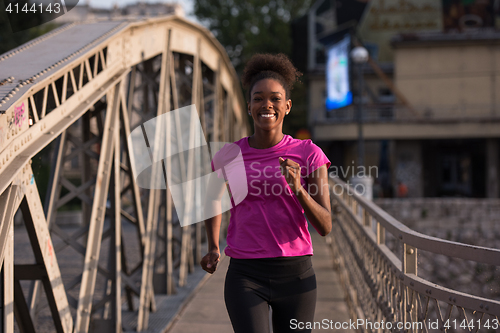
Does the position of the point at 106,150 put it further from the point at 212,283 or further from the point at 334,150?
the point at 334,150

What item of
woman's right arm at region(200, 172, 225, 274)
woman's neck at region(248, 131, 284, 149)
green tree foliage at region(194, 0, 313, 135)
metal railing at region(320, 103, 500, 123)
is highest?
green tree foliage at region(194, 0, 313, 135)

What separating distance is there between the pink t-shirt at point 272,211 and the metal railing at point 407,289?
21.2 inches

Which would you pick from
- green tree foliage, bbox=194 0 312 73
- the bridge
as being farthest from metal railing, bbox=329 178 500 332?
green tree foliage, bbox=194 0 312 73

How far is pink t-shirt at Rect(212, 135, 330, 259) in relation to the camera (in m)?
2.23

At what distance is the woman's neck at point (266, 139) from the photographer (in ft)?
7.64

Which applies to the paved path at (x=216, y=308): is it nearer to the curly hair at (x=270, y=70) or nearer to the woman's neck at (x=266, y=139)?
the woman's neck at (x=266, y=139)

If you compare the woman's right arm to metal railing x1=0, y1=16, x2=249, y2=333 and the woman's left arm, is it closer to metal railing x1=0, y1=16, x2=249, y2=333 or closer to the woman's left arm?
the woman's left arm

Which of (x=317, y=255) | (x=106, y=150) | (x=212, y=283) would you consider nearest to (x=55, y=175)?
(x=106, y=150)

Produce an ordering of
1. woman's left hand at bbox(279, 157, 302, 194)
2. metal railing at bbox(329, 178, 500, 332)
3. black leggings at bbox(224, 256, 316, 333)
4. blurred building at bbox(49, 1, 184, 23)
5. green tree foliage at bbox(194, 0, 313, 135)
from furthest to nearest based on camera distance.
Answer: blurred building at bbox(49, 1, 184, 23) < green tree foliage at bbox(194, 0, 313, 135) < black leggings at bbox(224, 256, 316, 333) < woman's left hand at bbox(279, 157, 302, 194) < metal railing at bbox(329, 178, 500, 332)

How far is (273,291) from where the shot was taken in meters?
2.22

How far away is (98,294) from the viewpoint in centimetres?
679

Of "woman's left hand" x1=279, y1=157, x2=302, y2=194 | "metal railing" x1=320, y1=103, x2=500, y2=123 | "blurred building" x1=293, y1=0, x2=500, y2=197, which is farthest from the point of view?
"metal railing" x1=320, y1=103, x2=500, y2=123

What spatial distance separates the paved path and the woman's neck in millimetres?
2921

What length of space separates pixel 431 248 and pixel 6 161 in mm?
2021
